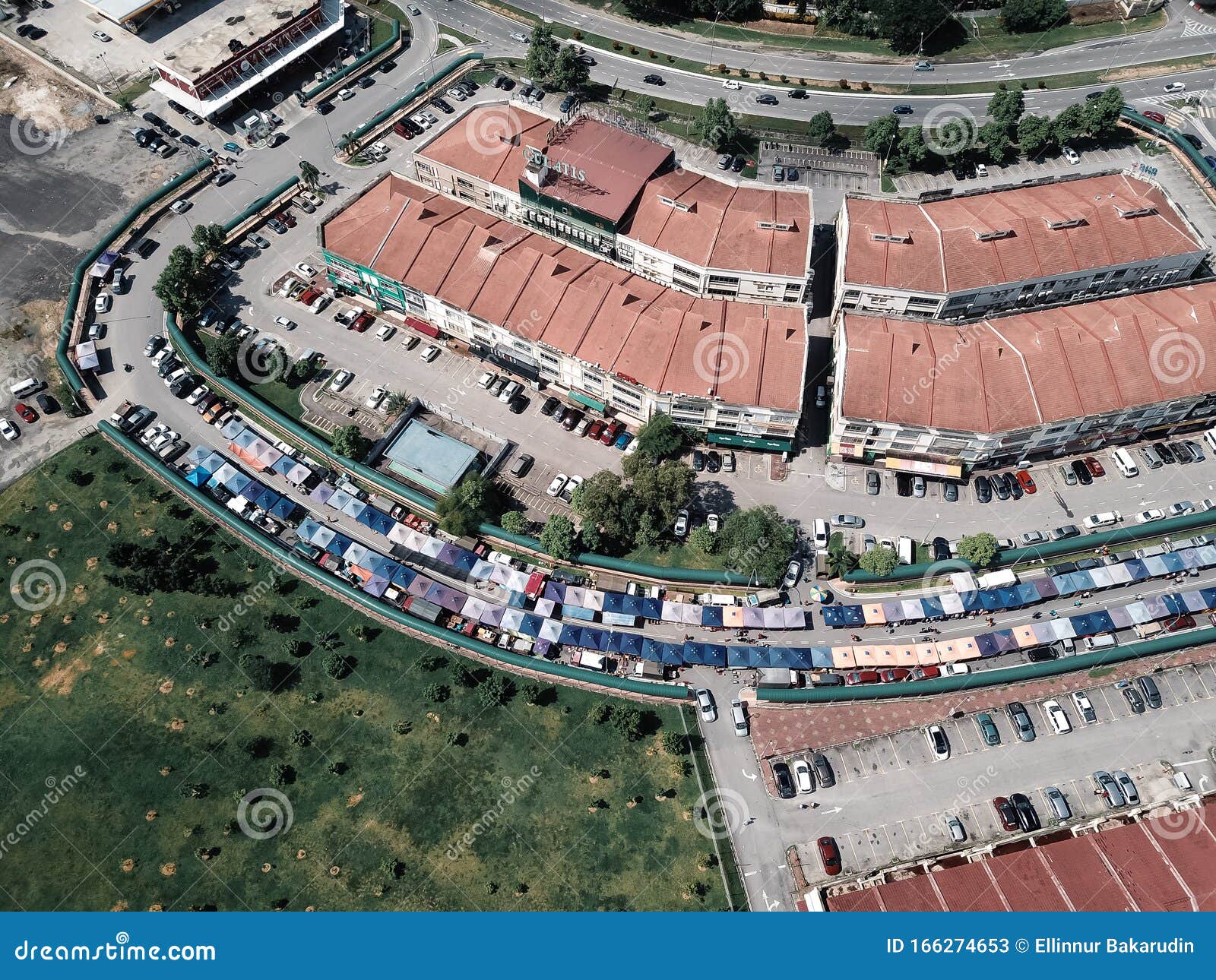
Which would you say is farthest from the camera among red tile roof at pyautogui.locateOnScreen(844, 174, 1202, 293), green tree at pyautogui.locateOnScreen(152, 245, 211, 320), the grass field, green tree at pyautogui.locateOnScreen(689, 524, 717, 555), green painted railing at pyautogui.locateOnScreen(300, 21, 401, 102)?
green painted railing at pyautogui.locateOnScreen(300, 21, 401, 102)

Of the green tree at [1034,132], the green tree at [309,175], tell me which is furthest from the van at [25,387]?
the green tree at [1034,132]

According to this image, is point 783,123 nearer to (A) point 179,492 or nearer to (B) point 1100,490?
(B) point 1100,490

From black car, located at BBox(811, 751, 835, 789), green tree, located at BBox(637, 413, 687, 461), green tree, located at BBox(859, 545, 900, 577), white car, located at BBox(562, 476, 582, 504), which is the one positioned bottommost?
black car, located at BBox(811, 751, 835, 789)

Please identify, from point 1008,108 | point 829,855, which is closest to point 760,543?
point 829,855

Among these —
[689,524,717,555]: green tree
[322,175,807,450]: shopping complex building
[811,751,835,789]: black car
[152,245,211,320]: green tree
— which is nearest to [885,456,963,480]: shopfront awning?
[322,175,807,450]: shopping complex building

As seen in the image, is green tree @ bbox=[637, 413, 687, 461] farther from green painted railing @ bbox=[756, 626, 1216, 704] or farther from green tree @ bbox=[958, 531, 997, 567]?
green tree @ bbox=[958, 531, 997, 567]
